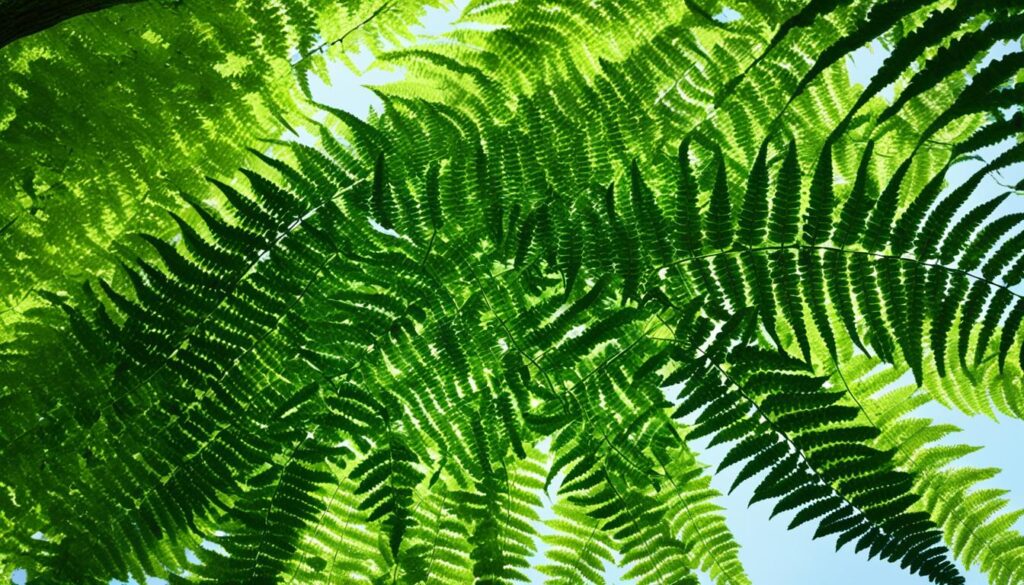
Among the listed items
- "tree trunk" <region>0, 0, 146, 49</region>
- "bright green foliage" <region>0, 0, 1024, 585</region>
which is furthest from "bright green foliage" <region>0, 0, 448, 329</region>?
"tree trunk" <region>0, 0, 146, 49</region>

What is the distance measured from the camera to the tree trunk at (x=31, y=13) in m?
1.27

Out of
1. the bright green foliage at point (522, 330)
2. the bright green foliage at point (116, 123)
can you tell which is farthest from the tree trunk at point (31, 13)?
the bright green foliage at point (116, 123)

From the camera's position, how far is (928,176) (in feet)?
7.10

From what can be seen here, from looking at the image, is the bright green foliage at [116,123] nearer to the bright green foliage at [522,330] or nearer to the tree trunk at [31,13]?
the bright green foliage at [522,330]

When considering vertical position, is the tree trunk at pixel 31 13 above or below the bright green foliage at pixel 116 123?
below

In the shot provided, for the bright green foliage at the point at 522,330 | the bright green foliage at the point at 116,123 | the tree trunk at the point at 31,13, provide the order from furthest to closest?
the bright green foliage at the point at 116,123 → the bright green foliage at the point at 522,330 → the tree trunk at the point at 31,13

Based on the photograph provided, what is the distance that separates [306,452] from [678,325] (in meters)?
0.97

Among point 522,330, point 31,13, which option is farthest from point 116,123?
point 522,330

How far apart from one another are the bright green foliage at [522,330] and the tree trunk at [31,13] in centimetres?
47

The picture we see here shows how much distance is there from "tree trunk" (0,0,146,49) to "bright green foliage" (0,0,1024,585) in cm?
47

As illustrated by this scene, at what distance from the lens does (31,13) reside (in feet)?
4.22

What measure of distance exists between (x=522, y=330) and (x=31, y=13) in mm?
1186

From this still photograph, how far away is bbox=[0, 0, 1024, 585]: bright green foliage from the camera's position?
1.61 m

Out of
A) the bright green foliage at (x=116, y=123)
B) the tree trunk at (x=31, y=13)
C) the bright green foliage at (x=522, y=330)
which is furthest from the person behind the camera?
the bright green foliage at (x=116, y=123)
